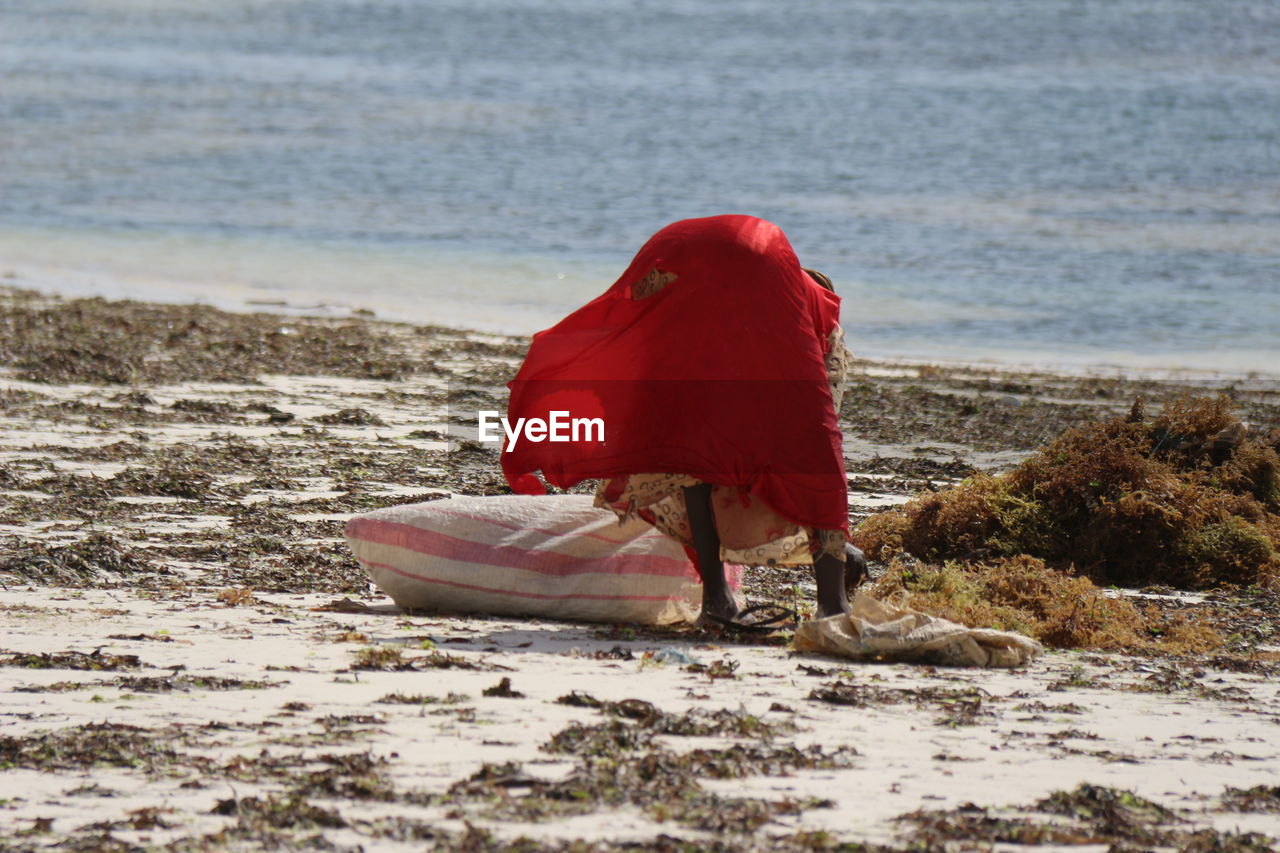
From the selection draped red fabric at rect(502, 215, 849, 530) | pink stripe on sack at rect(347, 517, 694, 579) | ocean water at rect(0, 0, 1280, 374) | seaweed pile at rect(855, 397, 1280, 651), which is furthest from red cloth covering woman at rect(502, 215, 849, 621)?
ocean water at rect(0, 0, 1280, 374)

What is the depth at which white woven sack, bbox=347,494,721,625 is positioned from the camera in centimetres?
520

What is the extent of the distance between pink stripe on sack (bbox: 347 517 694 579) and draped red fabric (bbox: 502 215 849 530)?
264 millimetres

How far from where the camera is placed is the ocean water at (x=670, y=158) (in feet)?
55.0

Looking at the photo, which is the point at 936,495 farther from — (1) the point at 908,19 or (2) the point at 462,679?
(1) the point at 908,19

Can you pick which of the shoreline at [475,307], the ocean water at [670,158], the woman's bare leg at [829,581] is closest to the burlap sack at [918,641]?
the woman's bare leg at [829,581]

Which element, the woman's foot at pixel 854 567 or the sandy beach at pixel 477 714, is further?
the woman's foot at pixel 854 567

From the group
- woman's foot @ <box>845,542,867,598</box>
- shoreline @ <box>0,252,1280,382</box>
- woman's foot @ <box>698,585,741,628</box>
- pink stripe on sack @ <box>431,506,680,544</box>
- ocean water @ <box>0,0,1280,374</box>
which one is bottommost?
woman's foot @ <box>698,585,741,628</box>

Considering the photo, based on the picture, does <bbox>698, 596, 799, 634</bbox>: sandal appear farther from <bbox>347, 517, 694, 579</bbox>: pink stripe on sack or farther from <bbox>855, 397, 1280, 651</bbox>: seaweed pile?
<bbox>855, 397, 1280, 651</bbox>: seaweed pile

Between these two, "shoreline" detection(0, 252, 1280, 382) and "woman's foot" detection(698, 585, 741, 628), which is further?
"shoreline" detection(0, 252, 1280, 382)

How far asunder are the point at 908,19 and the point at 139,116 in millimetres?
19353

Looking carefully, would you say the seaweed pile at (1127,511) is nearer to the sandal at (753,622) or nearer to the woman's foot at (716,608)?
the sandal at (753,622)

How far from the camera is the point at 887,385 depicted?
446 inches

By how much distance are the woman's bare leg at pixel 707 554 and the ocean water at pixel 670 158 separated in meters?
8.59

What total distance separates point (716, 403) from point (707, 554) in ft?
1.64
